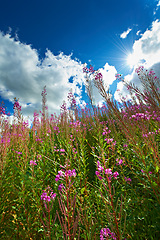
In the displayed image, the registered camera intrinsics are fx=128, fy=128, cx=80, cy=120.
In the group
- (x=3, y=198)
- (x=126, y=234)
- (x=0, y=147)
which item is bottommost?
(x=126, y=234)

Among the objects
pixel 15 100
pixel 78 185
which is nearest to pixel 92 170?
pixel 78 185

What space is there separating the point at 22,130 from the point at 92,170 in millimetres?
2024

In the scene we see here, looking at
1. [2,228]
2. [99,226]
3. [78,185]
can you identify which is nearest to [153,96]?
[99,226]

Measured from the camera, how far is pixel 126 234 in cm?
167

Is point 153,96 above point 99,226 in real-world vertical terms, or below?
above

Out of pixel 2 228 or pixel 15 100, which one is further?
pixel 15 100

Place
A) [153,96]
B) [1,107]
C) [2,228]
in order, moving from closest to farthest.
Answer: [153,96], [2,228], [1,107]

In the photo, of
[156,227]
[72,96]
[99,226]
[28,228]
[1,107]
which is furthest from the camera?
[72,96]

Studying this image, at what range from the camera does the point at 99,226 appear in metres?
1.66

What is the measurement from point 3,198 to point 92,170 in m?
1.95

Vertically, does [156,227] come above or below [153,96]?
below

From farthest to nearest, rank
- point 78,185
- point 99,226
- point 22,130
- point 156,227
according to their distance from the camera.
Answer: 1. point 78,185
2. point 22,130
3. point 99,226
4. point 156,227

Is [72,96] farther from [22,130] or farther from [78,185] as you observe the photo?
[78,185]

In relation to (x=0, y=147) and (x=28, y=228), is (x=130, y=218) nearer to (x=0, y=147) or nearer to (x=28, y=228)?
(x=28, y=228)
